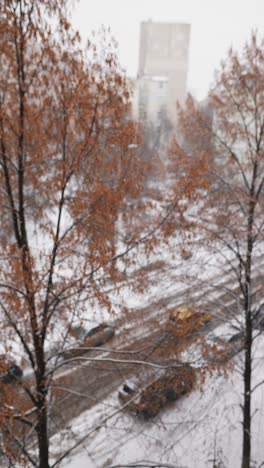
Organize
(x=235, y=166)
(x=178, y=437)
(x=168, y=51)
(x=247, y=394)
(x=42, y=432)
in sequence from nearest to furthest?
(x=42, y=432), (x=247, y=394), (x=235, y=166), (x=178, y=437), (x=168, y=51)

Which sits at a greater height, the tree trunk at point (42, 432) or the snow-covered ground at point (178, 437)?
the tree trunk at point (42, 432)

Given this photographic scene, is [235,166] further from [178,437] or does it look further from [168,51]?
[168,51]

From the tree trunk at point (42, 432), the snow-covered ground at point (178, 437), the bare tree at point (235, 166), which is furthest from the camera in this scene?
the snow-covered ground at point (178, 437)

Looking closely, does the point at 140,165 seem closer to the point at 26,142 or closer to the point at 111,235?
the point at 111,235

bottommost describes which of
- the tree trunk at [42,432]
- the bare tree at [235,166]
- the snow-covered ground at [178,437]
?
the snow-covered ground at [178,437]

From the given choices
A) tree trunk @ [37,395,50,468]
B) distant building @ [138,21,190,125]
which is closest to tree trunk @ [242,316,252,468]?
tree trunk @ [37,395,50,468]

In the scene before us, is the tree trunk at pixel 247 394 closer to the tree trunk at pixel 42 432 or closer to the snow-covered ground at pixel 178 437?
the snow-covered ground at pixel 178 437

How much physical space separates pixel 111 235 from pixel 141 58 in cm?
9260

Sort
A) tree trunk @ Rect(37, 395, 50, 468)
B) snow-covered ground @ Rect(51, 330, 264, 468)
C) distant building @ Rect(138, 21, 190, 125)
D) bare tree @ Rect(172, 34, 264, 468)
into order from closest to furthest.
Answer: tree trunk @ Rect(37, 395, 50, 468), bare tree @ Rect(172, 34, 264, 468), snow-covered ground @ Rect(51, 330, 264, 468), distant building @ Rect(138, 21, 190, 125)

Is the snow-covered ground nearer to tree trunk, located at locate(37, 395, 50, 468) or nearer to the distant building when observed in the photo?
tree trunk, located at locate(37, 395, 50, 468)

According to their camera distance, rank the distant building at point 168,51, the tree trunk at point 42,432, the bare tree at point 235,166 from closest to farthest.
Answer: the tree trunk at point 42,432 < the bare tree at point 235,166 < the distant building at point 168,51

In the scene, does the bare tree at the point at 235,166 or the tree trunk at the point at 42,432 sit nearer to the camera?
the tree trunk at the point at 42,432

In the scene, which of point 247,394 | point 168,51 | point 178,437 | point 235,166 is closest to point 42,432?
point 247,394

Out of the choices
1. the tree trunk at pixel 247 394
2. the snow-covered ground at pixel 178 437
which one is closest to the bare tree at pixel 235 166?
the tree trunk at pixel 247 394
